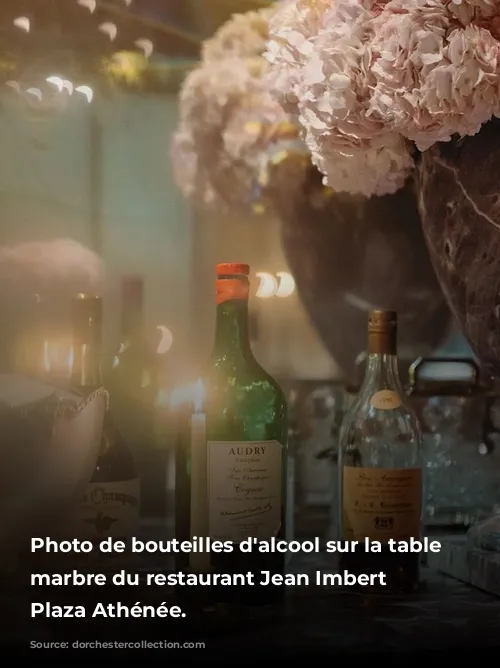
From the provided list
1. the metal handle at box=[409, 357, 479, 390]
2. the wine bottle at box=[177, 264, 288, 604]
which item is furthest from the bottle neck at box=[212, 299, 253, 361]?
the metal handle at box=[409, 357, 479, 390]

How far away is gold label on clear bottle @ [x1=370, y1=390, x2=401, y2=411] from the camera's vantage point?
895 millimetres

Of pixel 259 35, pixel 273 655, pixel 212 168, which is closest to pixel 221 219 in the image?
pixel 212 168

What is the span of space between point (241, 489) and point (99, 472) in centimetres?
21

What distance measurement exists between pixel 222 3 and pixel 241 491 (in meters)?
0.60

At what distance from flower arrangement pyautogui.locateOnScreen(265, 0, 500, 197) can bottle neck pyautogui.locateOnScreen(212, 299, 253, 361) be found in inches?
7.9

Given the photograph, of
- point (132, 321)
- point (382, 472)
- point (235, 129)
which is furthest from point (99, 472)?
point (235, 129)

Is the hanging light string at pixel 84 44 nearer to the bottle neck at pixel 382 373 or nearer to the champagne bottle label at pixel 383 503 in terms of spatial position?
the bottle neck at pixel 382 373

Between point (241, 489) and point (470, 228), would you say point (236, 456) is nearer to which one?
point (241, 489)

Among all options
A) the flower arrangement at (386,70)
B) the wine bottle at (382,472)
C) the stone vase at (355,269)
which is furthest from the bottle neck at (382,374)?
the flower arrangement at (386,70)

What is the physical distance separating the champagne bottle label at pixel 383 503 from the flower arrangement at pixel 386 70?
1.08 ft

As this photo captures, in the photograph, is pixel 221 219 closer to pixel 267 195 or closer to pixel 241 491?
pixel 267 195

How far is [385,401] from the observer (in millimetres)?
894

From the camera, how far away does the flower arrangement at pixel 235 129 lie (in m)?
1.00

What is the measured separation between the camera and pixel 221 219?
3.29ft
